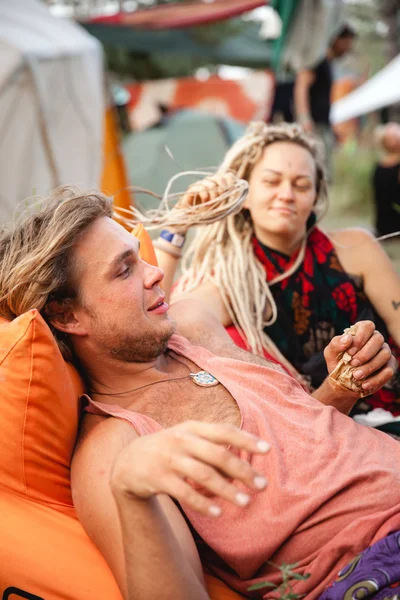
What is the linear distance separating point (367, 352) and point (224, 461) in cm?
107

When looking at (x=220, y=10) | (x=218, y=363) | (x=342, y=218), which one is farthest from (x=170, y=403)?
(x=220, y=10)

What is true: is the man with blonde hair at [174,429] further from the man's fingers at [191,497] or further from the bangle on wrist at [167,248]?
the bangle on wrist at [167,248]

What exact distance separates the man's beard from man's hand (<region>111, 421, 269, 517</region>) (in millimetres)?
691

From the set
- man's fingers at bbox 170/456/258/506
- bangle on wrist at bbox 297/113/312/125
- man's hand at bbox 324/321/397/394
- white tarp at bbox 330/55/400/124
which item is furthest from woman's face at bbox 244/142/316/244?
white tarp at bbox 330/55/400/124

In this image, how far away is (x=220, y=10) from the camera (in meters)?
13.0

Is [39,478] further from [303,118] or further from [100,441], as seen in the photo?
[303,118]

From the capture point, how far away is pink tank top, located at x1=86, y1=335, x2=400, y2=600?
186cm

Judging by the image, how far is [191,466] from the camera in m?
1.33

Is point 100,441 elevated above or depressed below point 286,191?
below

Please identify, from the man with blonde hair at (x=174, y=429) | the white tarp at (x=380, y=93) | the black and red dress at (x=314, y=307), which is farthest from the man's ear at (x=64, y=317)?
the white tarp at (x=380, y=93)

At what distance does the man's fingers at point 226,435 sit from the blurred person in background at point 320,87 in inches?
294

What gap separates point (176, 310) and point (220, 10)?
37.9 feet

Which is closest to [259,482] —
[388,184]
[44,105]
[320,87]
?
[44,105]

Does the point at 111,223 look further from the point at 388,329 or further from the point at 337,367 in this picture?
the point at 388,329
